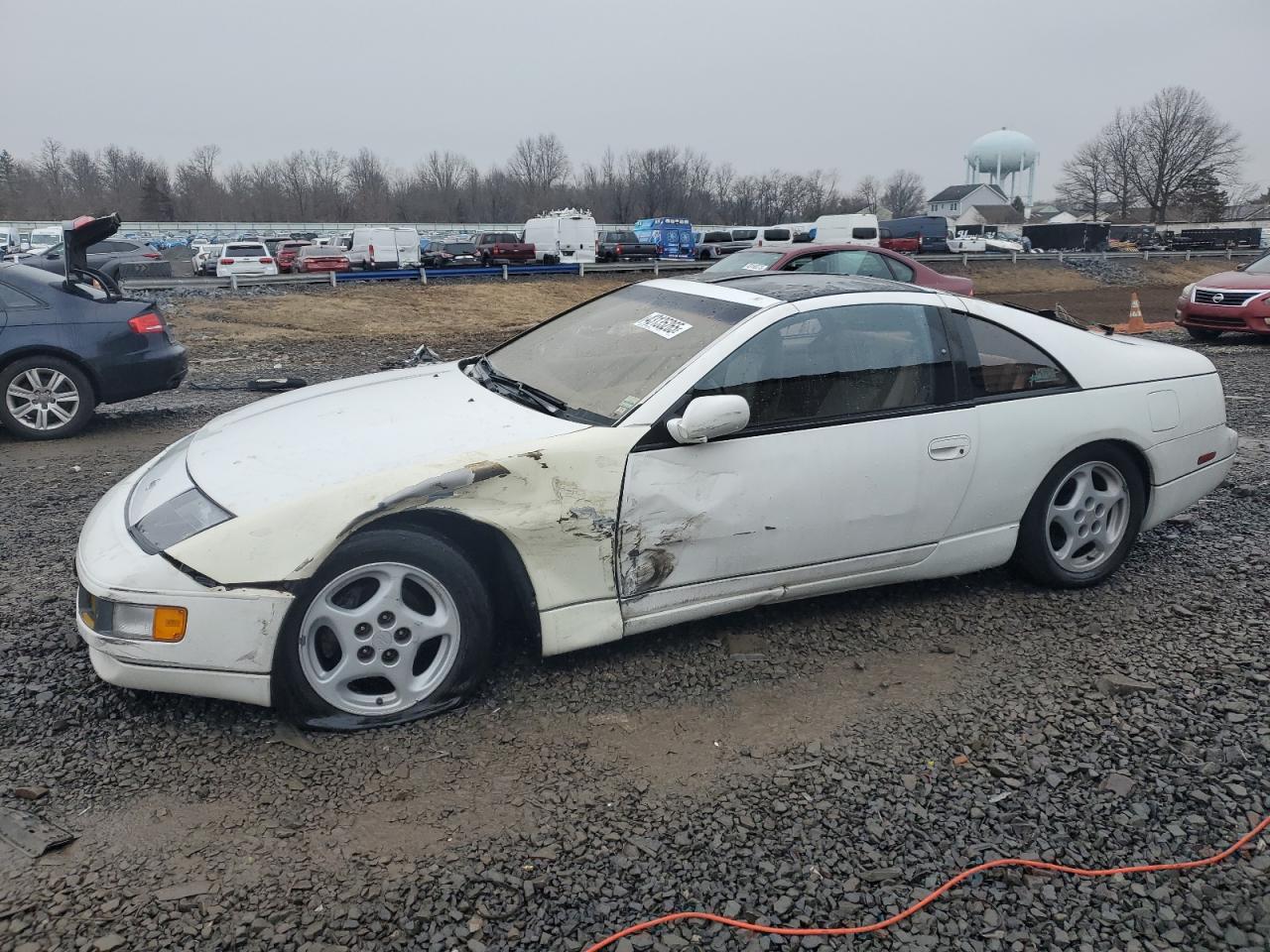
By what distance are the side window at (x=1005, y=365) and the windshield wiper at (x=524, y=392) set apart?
176cm

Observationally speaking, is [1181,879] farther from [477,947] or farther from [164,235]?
[164,235]

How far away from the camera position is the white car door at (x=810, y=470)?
11.1 feet

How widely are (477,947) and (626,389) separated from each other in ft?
6.54

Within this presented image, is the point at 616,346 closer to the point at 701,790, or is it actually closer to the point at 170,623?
the point at 701,790

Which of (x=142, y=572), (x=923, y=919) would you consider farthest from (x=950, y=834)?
(x=142, y=572)

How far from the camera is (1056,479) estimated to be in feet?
13.8

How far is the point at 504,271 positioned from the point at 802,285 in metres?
23.4

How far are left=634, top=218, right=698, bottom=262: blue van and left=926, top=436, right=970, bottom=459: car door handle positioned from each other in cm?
3567

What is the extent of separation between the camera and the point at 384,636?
312 cm

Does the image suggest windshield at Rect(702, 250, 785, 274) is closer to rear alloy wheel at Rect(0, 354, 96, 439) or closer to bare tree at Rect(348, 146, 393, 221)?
rear alloy wheel at Rect(0, 354, 96, 439)

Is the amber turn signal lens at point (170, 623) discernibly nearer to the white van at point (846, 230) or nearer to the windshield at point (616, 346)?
the windshield at point (616, 346)

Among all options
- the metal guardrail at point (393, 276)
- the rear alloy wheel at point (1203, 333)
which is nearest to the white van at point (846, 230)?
the metal guardrail at point (393, 276)

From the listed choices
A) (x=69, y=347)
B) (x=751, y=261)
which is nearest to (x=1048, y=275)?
(x=751, y=261)

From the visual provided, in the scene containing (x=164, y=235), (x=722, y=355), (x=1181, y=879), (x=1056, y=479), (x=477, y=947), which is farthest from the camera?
(x=164, y=235)
